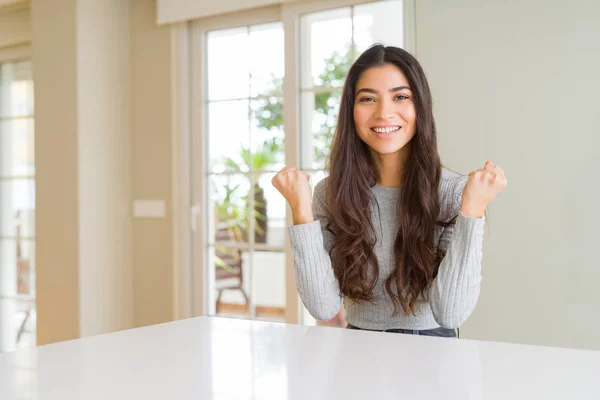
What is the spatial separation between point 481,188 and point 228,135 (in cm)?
239

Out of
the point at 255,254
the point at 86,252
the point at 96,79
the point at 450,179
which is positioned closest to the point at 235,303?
the point at 255,254

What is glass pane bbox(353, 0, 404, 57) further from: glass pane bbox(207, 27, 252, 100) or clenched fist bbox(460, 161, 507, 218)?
clenched fist bbox(460, 161, 507, 218)

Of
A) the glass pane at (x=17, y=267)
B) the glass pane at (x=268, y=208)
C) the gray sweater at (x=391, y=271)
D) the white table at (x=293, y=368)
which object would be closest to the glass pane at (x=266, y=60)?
the glass pane at (x=268, y=208)

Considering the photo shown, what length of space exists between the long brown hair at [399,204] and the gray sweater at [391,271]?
0.10 feet

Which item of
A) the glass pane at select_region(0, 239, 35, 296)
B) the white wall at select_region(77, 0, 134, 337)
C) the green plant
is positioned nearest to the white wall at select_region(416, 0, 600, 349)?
the green plant

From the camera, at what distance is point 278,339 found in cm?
100

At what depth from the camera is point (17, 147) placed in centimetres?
436

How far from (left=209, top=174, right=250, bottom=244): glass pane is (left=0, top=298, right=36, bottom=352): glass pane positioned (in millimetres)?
1643

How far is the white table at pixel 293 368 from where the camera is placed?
2.34 feet

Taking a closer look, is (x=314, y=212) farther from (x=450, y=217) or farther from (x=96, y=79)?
(x=96, y=79)

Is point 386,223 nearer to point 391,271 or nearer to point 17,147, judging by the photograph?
point 391,271

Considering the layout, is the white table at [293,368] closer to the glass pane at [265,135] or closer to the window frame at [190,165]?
the glass pane at [265,135]

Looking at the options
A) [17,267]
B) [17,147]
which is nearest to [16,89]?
[17,147]

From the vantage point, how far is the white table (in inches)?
28.1
